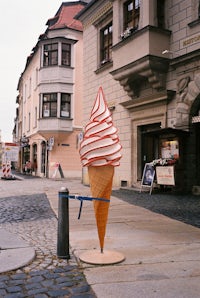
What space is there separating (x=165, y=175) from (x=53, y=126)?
50.8ft

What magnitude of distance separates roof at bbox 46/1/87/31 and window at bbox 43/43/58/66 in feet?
5.40

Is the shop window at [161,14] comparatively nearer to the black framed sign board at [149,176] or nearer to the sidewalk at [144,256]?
the black framed sign board at [149,176]

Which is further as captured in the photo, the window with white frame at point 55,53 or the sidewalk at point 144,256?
the window with white frame at point 55,53

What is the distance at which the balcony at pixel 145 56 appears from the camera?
40.8ft

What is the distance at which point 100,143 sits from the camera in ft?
13.6

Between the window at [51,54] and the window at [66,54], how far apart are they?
1.81 feet

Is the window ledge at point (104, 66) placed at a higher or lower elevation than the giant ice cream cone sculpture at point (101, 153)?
higher

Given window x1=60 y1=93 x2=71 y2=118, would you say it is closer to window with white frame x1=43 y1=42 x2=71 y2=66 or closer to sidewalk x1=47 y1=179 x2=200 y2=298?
window with white frame x1=43 y1=42 x2=71 y2=66

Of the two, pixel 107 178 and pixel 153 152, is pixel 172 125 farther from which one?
pixel 107 178

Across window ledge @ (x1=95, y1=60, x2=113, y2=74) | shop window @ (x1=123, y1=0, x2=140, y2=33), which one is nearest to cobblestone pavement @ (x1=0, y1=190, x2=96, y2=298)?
shop window @ (x1=123, y1=0, x2=140, y2=33)

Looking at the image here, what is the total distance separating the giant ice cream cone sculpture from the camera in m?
4.16

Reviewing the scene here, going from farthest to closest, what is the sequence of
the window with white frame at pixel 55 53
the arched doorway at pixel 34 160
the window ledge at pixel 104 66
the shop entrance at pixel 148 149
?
the arched doorway at pixel 34 160
the window with white frame at pixel 55 53
the window ledge at pixel 104 66
the shop entrance at pixel 148 149

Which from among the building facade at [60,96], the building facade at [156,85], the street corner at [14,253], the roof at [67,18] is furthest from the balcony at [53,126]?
the street corner at [14,253]

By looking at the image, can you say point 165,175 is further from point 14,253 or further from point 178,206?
point 14,253
